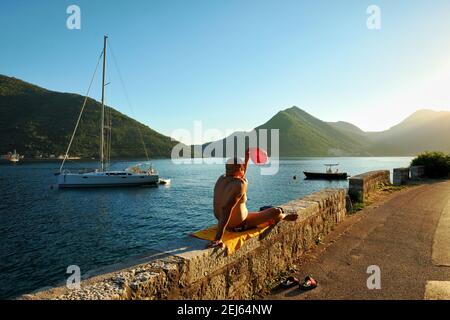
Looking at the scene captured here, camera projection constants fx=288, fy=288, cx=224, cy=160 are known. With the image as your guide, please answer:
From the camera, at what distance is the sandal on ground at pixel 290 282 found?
4.29 m

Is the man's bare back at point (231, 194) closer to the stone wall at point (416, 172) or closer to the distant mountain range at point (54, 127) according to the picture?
the stone wall at point (416, 172)

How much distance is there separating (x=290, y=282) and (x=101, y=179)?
45.2 metres

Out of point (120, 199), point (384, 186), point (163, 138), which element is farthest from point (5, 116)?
point (384, 186)

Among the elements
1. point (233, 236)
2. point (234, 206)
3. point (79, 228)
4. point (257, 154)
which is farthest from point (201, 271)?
point (79, 228)

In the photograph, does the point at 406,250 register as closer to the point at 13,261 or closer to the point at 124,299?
the point at 124,299

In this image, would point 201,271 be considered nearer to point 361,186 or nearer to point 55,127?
point 361,186

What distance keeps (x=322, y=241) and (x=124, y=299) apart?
4.83 metres

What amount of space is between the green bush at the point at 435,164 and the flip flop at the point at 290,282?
761 inches

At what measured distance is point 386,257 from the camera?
207 inches

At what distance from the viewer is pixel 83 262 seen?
13773 millimetres

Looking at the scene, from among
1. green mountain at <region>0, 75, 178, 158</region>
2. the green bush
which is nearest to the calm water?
the green bush

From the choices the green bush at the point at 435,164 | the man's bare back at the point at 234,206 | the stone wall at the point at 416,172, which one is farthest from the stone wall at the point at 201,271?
the green bush at the point at 435,164
